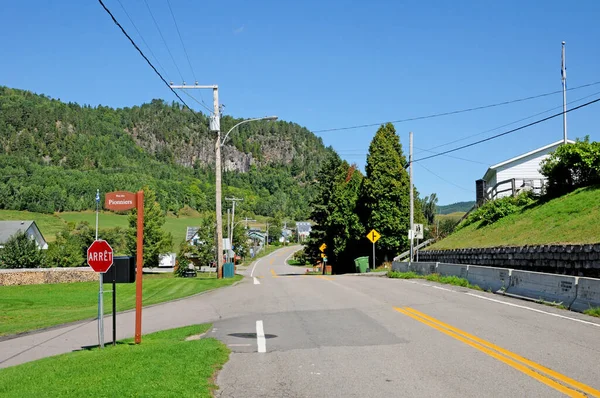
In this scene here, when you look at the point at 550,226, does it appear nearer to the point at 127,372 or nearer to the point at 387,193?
the point at 127,372

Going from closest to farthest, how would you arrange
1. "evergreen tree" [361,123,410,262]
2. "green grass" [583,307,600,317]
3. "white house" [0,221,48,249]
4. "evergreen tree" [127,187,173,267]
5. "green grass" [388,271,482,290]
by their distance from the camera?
"green grass" [583,307,600,317] → "green grass" [388,271,482,290] → "evergreen tree" [361,123,410,262] → "evergreen tree" [127,187,173,267] → "white house" [0,221,48,249]

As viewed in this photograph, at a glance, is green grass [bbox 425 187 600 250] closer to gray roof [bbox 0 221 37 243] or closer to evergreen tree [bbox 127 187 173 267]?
evergreen tree [bbox 127 187 173 267]

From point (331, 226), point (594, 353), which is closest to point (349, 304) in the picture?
point (594, 353)

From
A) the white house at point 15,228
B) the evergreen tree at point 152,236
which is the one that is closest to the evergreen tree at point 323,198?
the evergreen tree at point 152,236

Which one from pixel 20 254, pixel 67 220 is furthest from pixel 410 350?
pixel 67 220

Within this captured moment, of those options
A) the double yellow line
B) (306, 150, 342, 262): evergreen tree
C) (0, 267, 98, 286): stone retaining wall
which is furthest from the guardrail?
(306, 150, 342, 262): evergreen tree

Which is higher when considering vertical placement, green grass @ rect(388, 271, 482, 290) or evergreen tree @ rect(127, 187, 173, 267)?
evergreen tree @ rect(127, 187, 173, 267)

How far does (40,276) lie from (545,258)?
30.6 metres

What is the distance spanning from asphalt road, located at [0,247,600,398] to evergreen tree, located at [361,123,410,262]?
32.0 m

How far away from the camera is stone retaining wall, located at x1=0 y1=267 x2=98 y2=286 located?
126 ft

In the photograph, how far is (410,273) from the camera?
33000mm

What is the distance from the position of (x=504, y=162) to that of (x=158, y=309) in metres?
34.7

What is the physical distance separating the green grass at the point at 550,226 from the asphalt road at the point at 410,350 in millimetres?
6834

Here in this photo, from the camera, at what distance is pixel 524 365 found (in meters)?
8.95
